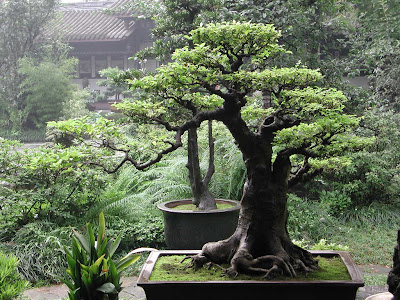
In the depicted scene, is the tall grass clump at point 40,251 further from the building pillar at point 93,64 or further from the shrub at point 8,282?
the building pillar at point 93,64

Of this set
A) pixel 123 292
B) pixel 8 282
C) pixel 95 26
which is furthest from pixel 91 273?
pixel 95 26

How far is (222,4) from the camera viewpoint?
544 cm

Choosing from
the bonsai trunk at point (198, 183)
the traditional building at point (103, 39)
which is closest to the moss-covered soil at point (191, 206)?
the bonsai trunk at point (198, 183)

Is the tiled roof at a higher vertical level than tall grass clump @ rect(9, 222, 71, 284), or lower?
higher

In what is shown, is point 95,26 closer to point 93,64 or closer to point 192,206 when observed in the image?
point 93,64

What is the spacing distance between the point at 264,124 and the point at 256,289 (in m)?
1.15

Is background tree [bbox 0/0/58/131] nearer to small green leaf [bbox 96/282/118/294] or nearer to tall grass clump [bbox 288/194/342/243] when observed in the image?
tall grass clump [bbox 288/194/342/243]

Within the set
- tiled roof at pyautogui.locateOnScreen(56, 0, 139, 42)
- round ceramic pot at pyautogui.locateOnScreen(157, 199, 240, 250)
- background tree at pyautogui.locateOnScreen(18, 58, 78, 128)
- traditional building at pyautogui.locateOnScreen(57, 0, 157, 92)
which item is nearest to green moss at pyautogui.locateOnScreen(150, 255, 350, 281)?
round ceramic pot at pyautogui.locateOnScreen(157, 199, 240, 250)

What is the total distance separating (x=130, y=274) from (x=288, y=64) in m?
3.56

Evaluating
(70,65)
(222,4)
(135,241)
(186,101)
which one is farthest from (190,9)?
(70,65)

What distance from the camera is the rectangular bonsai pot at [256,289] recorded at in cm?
250

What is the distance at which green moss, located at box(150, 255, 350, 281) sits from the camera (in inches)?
104

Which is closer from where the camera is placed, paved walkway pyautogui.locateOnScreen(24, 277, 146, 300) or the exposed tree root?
the exposed tree root

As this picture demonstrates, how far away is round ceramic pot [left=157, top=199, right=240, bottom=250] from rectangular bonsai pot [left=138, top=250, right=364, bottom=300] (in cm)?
168
